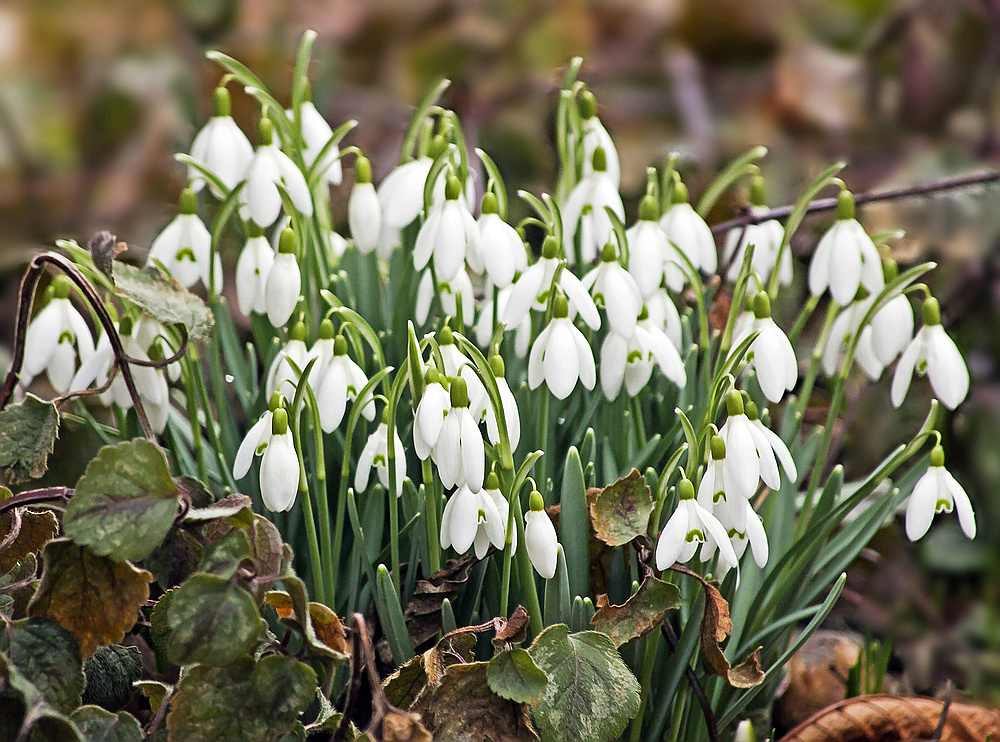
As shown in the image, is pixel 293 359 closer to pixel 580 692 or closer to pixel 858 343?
pixel 580 692

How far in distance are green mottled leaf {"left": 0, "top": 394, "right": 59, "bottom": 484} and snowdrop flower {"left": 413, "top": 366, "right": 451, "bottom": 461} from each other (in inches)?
10.4

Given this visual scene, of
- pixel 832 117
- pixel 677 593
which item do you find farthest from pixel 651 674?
pixel 832 117

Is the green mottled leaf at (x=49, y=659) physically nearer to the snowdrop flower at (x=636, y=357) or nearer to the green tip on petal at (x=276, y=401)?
the green tip on petal at (x=276, y=401)

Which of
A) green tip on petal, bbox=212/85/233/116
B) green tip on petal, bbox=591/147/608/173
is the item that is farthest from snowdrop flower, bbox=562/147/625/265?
green tip on petal, bbox=212/85/233/116

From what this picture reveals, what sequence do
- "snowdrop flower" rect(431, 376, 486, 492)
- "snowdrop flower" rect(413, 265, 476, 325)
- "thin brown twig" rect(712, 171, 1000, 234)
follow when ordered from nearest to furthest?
"snowdrop flower" rect(431, 376, 486, 492) → "snowdrop flower" rect(413, 265, 476, 325) → "thin brown twig" rect(712, 171, 1000, 234)

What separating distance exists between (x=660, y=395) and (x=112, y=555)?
56 cm

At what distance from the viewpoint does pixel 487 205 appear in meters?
0.87

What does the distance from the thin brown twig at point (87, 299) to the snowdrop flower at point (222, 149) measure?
21 cm

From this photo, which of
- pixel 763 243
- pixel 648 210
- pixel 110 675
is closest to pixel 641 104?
pixel 763 243

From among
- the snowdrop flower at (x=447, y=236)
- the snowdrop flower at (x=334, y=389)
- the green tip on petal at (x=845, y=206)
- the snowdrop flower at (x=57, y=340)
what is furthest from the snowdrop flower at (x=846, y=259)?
the snowdrop flower at (x=57, y=340)

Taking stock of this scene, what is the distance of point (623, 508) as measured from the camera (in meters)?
0.76

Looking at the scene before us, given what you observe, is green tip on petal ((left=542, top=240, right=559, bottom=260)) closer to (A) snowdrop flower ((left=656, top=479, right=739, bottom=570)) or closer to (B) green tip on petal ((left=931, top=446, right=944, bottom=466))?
(A) snowdrop flower ((left=656, top=479, right=739, bottom=570))

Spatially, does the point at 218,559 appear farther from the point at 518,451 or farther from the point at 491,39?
the point at 491,39

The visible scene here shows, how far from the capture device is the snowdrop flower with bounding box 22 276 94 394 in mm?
851
